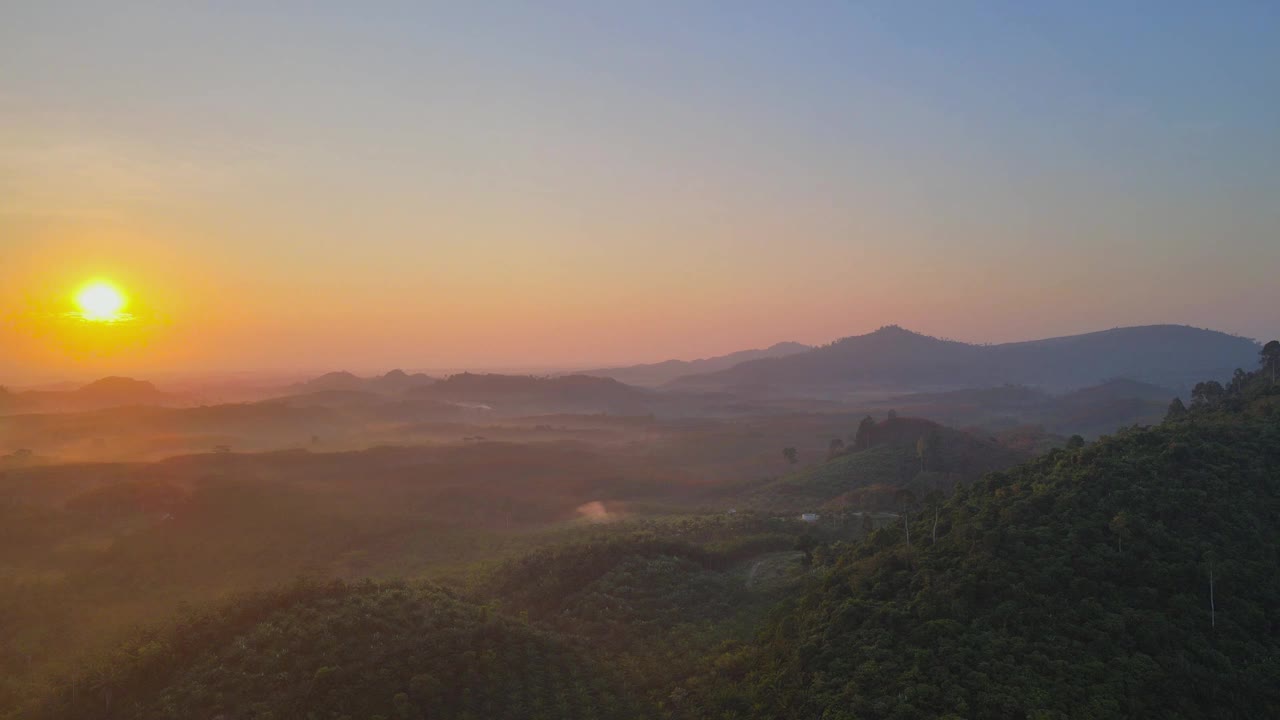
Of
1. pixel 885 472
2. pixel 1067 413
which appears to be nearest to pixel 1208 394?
pixel 885 472

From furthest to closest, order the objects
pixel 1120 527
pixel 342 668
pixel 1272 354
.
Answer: pixel 1272 354, pixel 1120 527, pixel 342 668

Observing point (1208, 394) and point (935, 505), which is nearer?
point (935, 505)

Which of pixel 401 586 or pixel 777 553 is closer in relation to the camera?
pixel 401 586

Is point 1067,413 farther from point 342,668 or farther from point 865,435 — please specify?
point 342,668

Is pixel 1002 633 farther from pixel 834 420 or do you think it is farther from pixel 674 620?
pixel 834 420

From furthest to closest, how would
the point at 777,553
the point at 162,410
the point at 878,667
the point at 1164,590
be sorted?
the point at 162,410
the point at 777,553
the point at 1164,590
the point at 878,667

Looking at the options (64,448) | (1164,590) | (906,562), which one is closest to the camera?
(1164,590)

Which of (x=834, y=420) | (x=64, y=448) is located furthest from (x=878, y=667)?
(x=834, y=420)
